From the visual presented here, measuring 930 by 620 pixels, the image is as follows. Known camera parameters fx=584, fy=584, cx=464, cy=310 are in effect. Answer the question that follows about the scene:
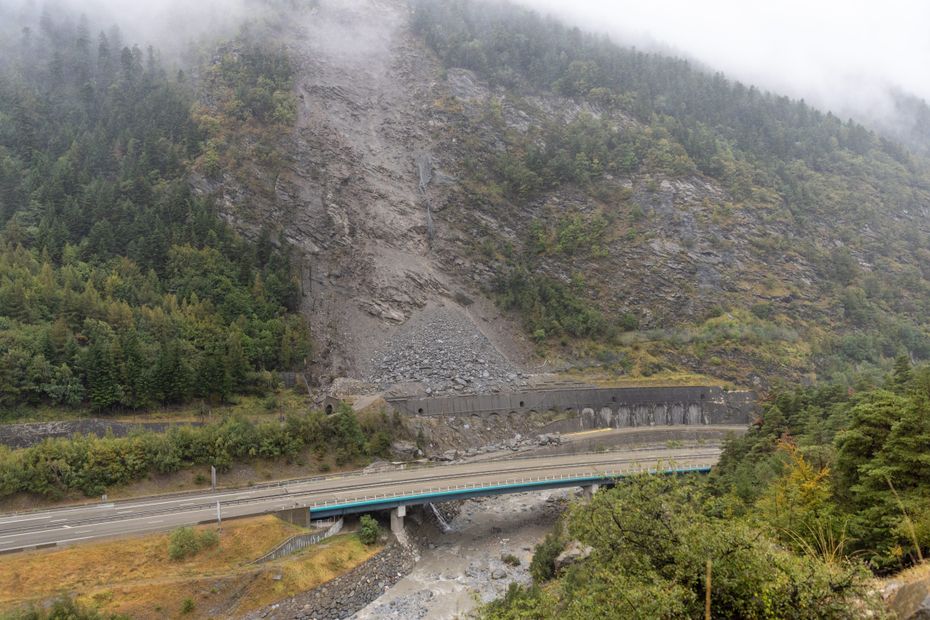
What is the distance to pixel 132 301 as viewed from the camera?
182 ft

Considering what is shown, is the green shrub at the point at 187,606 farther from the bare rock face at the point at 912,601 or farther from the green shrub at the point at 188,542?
the bare rock face at the point at 912,601

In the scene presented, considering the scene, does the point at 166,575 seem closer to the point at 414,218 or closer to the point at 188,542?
the point at 188,542

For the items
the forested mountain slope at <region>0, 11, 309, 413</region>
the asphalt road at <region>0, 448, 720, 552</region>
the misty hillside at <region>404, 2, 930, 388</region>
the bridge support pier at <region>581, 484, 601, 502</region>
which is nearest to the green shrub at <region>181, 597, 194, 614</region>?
the asphalt road at <region>0, 448, 720, 552</region>

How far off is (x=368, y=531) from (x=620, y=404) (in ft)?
120

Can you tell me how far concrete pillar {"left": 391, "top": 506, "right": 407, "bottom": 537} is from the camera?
121ft

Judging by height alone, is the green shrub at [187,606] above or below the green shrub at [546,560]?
above

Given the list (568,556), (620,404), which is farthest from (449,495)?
(620,404)

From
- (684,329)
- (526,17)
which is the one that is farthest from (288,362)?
A: (526,17)

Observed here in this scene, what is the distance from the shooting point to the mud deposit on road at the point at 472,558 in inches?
1194

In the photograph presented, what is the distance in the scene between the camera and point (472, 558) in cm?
3666

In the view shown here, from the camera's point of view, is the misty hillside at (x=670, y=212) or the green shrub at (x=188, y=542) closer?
the green shrub at (x=188, y=542)

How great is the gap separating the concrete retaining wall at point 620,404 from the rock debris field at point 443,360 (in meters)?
2.28

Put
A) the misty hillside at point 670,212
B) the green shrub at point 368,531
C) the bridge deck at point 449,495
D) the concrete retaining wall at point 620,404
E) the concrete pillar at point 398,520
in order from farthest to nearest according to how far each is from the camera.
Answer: the misty hillside at point 670,212, the concrete retaining wall at point 620,404, the concrete pillar at point 398,520, the bridge deck at point 449,495, the green shrub at point 368,531

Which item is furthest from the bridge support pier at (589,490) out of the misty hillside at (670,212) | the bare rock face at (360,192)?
the misty hillside at (670,212)
